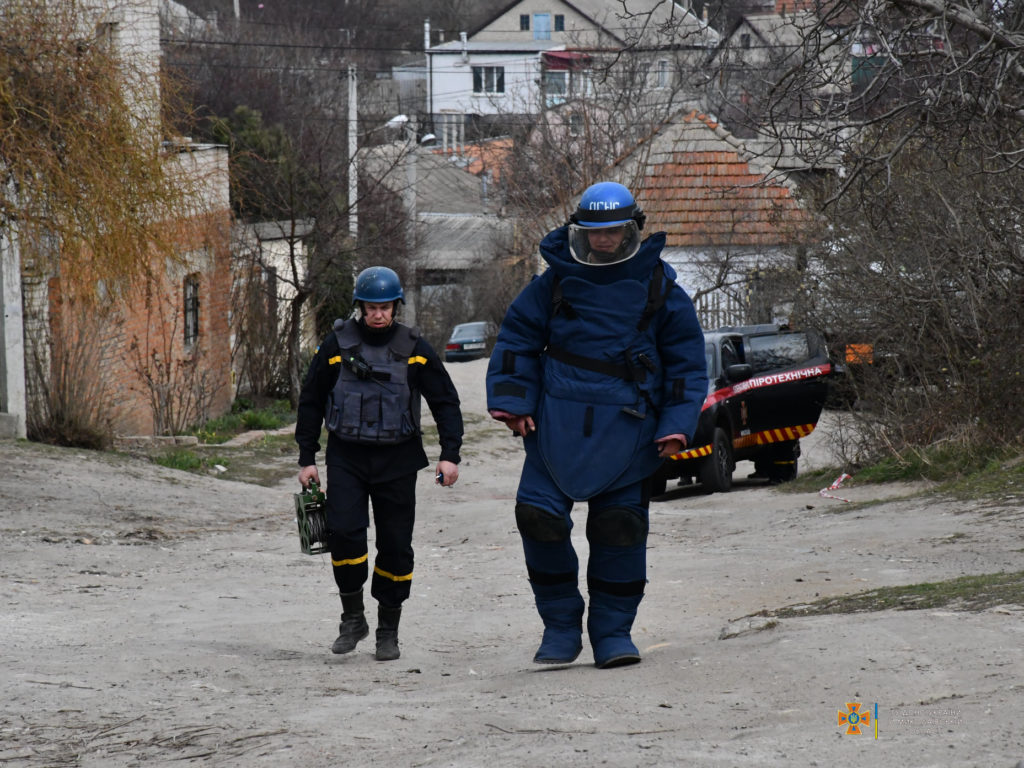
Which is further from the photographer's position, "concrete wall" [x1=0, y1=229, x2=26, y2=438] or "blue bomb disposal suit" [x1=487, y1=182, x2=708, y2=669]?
"concrete wall" [x1=0, y1=229, x2=26, y2=438]

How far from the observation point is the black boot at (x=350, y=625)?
6523 millimetres

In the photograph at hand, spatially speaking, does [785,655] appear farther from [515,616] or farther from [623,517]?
[515,616]

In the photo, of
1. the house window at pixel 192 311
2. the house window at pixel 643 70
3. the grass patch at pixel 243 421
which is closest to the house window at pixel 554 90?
the house window at pixel 643 70

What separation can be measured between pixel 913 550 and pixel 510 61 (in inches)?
2732

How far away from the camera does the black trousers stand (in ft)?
20.6

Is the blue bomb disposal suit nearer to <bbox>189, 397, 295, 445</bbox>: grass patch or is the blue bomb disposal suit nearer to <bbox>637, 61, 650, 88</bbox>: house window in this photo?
<bbox>189, 397, 295, 445</bbox>: grass patch

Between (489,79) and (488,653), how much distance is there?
72.2 m

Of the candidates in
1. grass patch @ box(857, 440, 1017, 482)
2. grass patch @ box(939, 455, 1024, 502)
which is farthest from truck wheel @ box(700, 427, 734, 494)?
grass patch @ box(939, 455, 1024, 502)

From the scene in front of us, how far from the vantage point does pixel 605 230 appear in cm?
548

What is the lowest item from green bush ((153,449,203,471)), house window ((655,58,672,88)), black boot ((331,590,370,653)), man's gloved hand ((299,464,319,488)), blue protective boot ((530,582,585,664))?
green bush ((153,449,203,471))

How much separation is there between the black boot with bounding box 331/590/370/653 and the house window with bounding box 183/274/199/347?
1616cm

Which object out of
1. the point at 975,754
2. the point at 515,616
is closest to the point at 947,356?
the point at 515,616

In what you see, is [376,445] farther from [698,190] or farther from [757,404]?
[698,190]

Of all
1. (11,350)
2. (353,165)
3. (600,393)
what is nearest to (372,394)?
(600,393)
